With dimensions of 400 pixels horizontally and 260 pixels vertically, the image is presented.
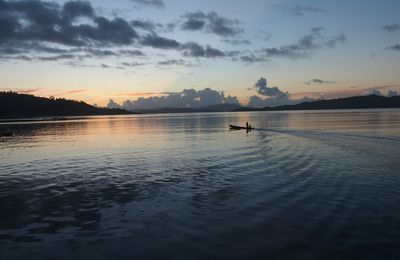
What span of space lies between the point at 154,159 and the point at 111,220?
21.9 meters

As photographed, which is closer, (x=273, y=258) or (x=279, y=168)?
(x=273, y=258)

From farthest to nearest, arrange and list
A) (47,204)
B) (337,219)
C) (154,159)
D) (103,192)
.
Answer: (154,159) → (103,192) → (47,204) → (337,219)

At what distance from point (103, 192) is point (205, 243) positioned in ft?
36.9

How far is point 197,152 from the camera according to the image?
45562 millimetres

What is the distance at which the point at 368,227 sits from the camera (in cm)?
1566

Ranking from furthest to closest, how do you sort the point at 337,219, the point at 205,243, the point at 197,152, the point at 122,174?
1. the point at 197,152
2. the point at 122,174
3. the point at 337,219
4. the point at 205,243

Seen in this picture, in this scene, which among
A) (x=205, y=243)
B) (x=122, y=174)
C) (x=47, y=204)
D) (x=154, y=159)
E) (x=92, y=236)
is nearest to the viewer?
(x=205, y=243)

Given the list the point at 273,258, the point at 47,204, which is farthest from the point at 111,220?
the point at 273,258

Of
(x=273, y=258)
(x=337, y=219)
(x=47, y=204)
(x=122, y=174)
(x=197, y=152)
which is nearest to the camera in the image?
(x=273, y=258)

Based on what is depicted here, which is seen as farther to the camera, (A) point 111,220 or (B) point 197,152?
(B) point 197,152

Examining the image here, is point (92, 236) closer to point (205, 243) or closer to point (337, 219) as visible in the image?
point (205, 243)

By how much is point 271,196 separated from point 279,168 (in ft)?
34.1

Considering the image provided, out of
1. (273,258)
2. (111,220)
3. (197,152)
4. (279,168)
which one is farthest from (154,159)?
(273,258)

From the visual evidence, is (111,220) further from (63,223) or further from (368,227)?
(368,227)
